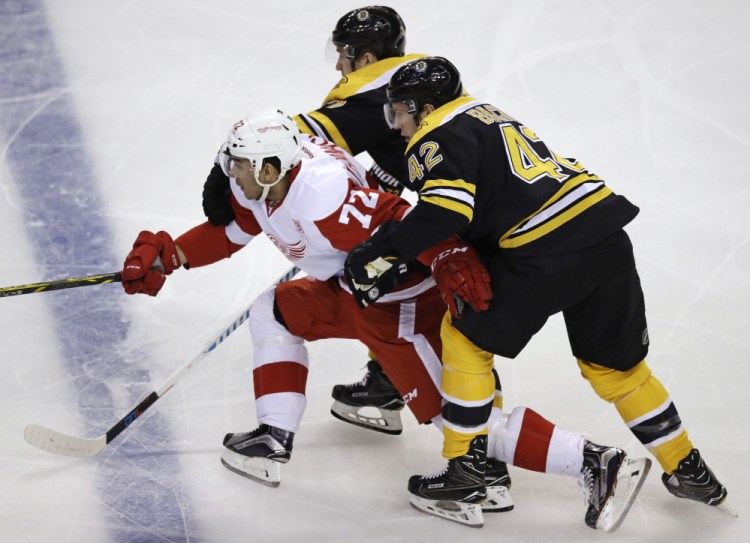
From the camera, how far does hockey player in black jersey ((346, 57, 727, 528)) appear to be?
2.67 m

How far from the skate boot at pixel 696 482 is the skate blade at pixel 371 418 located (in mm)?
880

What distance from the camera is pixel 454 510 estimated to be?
118 inches

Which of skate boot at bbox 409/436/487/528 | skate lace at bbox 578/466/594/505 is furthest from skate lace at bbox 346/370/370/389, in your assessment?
skate lace at bbox 578/466/594/505

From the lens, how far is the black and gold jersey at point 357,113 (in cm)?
336

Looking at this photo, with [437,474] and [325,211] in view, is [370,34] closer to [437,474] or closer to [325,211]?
[325,211]

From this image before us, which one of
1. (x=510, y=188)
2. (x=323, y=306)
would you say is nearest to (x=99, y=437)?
(x=323, y=306)

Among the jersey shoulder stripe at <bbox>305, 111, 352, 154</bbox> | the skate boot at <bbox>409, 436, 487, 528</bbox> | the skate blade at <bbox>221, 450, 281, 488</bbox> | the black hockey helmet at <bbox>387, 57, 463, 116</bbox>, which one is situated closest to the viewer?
the black hockey helmet at <bbox>387, 57, 463, 116</bbox>

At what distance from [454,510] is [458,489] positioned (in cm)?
9

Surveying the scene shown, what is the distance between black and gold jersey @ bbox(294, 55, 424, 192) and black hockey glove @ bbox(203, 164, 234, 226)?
31cm

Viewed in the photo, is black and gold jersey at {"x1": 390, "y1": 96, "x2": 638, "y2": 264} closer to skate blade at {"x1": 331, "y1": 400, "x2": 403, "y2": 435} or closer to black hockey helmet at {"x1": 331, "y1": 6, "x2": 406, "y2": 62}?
black hockey helmet at {"x1": 331, "y1": 6, "x2": 406, "y2": 62}

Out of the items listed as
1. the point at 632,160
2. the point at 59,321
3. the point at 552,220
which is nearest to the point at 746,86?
the point at 632,160

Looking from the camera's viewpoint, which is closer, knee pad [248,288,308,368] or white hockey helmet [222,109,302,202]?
white hockey helmet [222,109,302,202]

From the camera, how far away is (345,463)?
3.29 meters

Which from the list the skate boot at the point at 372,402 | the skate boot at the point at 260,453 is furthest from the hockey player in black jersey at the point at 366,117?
the skate boot at the point at 260,453
